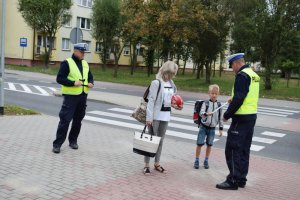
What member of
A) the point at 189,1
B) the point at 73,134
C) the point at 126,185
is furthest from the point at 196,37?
the point at 126,185

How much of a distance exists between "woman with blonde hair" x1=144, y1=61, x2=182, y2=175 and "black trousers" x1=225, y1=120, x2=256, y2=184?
0.96m

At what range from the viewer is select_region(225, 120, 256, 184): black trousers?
6.39m

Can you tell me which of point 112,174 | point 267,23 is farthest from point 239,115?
point 267,23

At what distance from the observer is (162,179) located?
21.5 feet

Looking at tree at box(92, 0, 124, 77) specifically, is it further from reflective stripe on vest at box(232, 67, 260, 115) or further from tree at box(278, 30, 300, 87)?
reflective stripe on vest at box(232, 67, 260, 115)

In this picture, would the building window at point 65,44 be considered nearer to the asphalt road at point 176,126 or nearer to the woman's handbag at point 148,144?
the asphalt road at point 176,126

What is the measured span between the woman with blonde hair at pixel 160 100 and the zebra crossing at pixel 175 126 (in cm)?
385

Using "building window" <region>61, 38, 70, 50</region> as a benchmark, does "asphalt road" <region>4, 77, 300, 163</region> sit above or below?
below

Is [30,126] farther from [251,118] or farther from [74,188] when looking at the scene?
[251,118]

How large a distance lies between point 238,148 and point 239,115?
0.48 metres

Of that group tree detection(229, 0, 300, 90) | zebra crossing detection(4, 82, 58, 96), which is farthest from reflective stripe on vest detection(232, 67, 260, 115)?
tree detection(229, 0, 300, 90)

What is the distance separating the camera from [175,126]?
42.0ft

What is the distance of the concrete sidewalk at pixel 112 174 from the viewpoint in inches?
221

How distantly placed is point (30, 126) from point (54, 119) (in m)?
1.47
